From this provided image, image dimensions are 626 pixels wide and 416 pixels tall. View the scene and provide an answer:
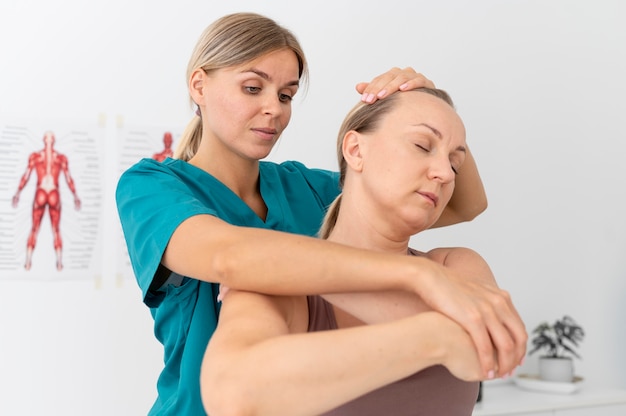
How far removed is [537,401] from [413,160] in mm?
1955

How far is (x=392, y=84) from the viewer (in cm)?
124

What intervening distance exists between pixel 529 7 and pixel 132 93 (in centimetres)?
173

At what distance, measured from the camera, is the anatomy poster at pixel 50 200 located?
8.11 ft

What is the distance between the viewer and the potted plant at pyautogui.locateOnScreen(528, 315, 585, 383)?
2.98 m

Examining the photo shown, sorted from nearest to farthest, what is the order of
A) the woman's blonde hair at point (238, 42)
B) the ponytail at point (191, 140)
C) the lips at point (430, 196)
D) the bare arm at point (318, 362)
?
the bare arm at point (318, 362) < the lips at point (430, 196) < the woman's blonde hair at point (238, 42) < the ponytail at point (191, 140)

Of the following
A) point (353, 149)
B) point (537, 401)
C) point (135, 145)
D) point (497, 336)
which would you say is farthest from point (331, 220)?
point (537, 401)

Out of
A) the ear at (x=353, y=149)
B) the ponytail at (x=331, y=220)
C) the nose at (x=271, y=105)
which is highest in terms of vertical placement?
the nose at (x=271, y=105)

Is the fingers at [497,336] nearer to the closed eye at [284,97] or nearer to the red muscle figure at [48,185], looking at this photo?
the closed eye at [284,97]

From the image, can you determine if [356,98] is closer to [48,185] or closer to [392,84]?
[48,185]

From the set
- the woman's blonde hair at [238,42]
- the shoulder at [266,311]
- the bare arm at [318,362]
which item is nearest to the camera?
the bare arm at [318,362]

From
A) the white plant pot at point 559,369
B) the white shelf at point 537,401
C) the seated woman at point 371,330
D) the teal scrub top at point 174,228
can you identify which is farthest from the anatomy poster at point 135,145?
the white plant pot at point 559,369

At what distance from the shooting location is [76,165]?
2551 mm

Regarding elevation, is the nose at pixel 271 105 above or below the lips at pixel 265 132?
above

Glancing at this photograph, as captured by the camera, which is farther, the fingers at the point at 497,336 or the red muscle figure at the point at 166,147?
the red muscle figure at the point at 166,147
